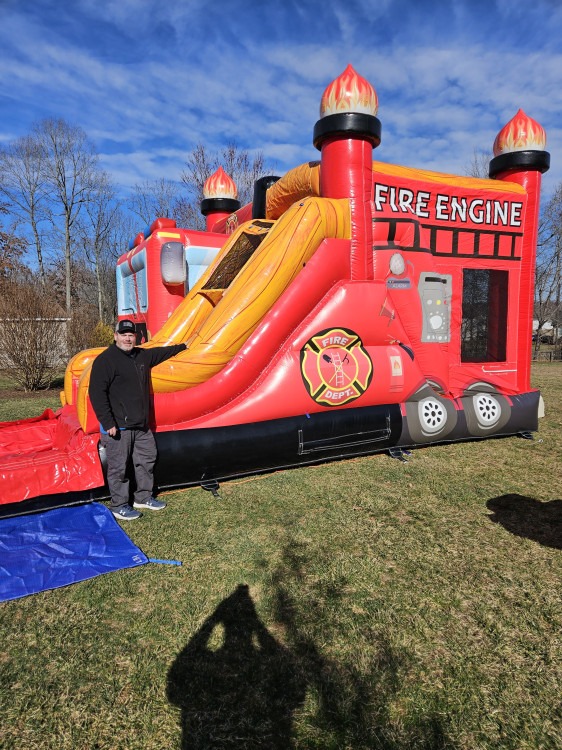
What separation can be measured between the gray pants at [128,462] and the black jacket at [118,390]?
11cm

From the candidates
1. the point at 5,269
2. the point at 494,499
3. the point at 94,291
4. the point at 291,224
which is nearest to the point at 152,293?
the point at 291,224

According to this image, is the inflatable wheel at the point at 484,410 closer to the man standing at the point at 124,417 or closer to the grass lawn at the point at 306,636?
the grass lawn at the point at 306,636

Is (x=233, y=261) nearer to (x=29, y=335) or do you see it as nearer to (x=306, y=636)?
(x=306, y=636)

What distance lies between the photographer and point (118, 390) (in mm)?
3566

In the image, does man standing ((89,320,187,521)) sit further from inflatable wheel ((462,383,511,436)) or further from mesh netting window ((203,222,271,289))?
inflatable wheel ((462,383,511,436))

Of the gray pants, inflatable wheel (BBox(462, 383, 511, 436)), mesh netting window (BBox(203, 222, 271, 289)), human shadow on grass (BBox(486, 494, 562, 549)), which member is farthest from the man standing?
inflatable wheel (BBox(462, 383, 511, 436))

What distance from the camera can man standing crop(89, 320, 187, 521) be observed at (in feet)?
11.5

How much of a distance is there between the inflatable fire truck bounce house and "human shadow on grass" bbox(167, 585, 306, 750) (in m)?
1.81

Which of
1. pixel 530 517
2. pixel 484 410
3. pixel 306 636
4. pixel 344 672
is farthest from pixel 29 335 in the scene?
pixel 344 672

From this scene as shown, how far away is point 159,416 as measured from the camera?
393 cm

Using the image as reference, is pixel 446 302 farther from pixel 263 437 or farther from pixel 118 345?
pixel 118 345

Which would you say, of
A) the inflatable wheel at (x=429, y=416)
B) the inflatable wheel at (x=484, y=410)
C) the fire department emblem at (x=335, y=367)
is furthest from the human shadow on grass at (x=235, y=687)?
the inflatable wheel at (x=484, y=410)

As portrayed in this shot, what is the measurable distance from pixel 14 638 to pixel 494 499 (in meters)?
3.31

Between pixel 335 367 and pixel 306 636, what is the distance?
2718 millimetres
